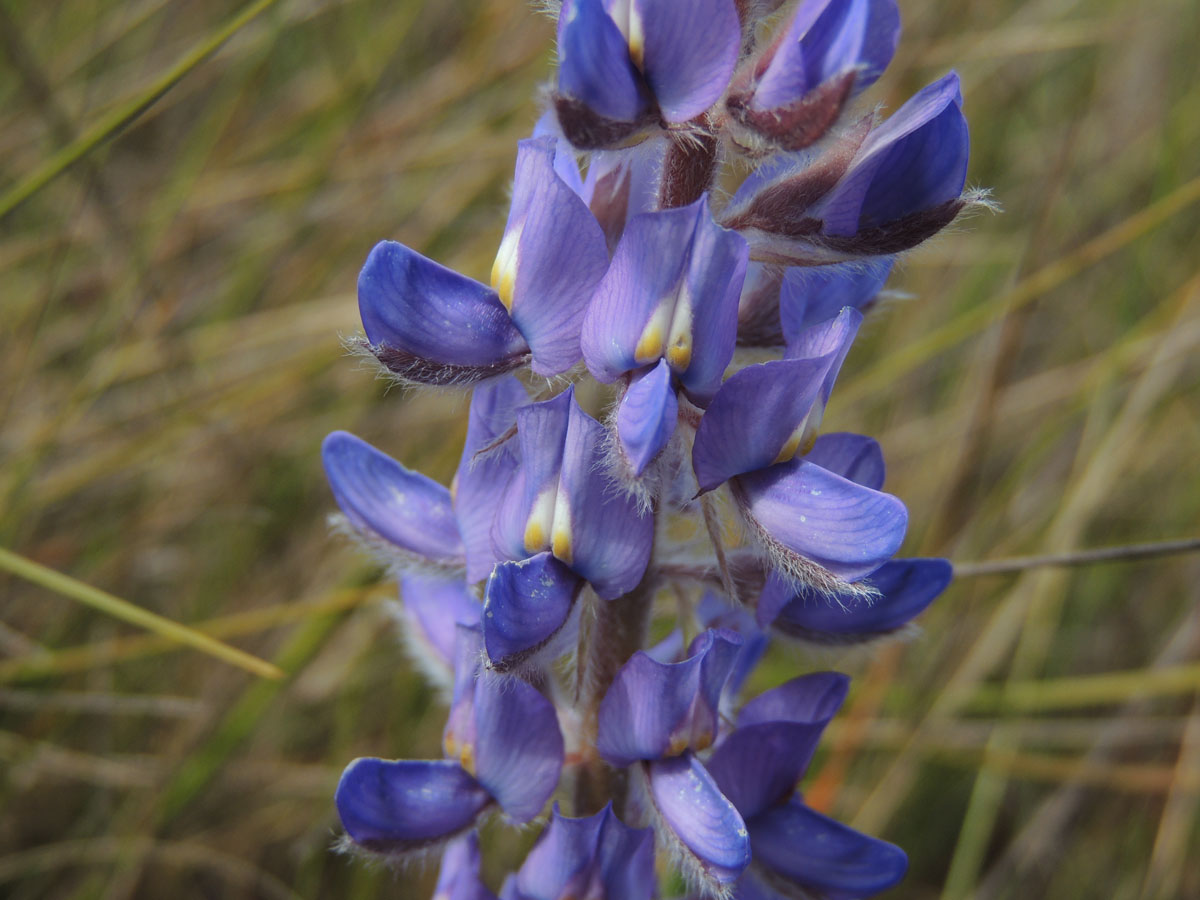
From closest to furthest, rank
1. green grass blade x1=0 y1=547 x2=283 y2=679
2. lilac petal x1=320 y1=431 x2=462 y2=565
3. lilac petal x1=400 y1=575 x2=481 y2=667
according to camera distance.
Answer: lilac petal x1=320 y1=431 x2=462 y2=565 → lilac petal x1=400 y1=575 x2=481 y2=667 → green grass blade x1=0 y1=547 x2=283 y2=679

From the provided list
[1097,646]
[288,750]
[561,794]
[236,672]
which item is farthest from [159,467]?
[1097,646]

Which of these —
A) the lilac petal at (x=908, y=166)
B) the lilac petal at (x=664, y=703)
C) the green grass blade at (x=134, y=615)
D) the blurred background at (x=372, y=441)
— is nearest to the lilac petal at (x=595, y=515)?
the lilac petal at (x=664, y=703)

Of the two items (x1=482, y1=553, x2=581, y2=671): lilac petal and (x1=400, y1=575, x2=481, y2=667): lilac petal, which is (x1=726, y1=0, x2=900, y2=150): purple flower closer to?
(x1=482, y1=553, x2=581, y2=671): lilac petal

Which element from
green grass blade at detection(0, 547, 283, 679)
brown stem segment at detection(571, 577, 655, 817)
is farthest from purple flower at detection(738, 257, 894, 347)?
green grass blade at detection(0, 547, 283, 679)

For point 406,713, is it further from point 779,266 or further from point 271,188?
point 779,266

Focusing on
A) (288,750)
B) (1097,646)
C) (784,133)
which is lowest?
(1097,646)

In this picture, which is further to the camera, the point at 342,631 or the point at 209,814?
the point at 342,631
